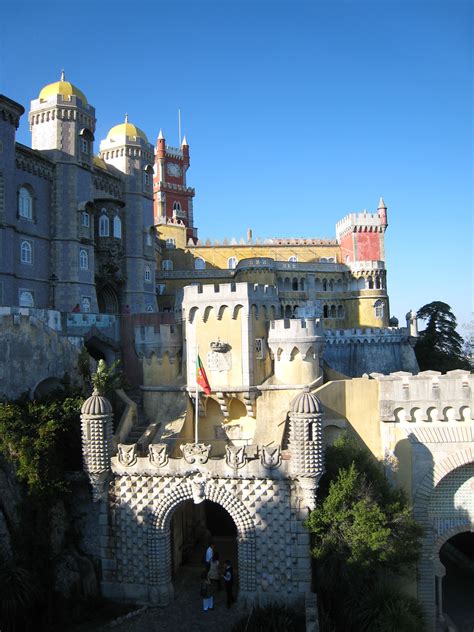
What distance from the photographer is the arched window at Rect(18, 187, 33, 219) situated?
33.6 metres

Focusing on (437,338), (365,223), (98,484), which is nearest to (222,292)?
(98,484)

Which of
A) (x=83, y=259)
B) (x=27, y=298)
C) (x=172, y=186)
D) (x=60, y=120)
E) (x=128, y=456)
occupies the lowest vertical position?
(x=128, y=456)

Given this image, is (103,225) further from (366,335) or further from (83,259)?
(366,335)

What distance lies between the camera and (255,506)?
64.1 feet

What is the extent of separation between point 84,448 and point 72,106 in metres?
24.6

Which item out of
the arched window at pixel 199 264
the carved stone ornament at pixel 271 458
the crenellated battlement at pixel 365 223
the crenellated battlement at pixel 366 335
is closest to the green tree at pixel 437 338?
the crenellated battlement at pixel 366 335

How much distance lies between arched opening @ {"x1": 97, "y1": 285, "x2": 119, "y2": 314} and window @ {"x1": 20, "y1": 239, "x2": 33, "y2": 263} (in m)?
7.51

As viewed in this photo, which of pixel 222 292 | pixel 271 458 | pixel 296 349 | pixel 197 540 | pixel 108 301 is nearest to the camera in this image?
pixel 271 458

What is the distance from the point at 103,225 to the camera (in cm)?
3938

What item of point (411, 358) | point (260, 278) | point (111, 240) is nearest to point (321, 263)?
point (260, 278)

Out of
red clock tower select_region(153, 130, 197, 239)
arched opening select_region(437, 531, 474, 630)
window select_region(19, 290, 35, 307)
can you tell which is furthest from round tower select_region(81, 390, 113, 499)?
red clock tower select_region(153, 130, 197, 239)

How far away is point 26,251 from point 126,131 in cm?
1368

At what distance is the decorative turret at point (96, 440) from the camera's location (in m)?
19.8

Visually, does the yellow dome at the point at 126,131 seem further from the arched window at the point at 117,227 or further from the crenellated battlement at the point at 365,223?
the crenellated battlement at the point at 365,223
